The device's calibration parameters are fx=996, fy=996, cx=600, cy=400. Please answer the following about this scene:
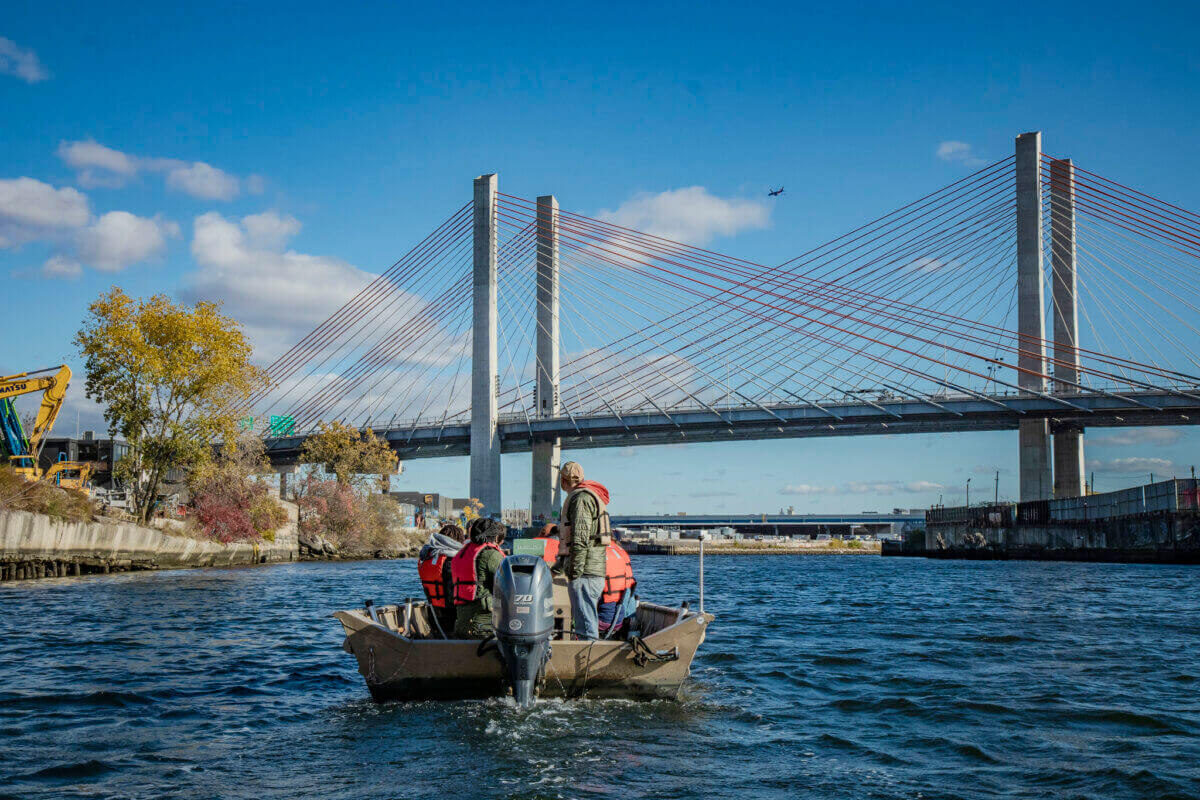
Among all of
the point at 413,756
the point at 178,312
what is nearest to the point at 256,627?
the point at 413,756

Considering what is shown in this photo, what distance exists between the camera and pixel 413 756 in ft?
25.7

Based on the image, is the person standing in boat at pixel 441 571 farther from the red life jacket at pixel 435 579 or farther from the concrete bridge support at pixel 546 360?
the concrete bridge support at pixel 546 360

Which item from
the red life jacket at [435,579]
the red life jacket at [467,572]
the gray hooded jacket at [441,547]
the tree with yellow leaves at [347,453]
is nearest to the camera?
the red life jacket at [467,572]

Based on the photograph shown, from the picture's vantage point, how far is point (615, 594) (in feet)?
34.6

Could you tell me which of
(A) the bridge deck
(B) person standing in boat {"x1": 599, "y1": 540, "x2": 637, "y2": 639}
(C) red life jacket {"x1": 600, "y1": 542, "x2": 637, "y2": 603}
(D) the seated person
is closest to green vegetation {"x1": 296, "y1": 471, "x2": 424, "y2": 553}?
(A) the bridge deck

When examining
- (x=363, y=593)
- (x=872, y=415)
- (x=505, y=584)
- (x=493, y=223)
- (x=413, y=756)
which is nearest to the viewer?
(x=413, y=756)

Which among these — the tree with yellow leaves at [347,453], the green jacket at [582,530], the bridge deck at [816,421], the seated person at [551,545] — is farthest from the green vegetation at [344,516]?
the green jacket at [582,530]

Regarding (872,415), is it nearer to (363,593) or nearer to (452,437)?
(452,437)

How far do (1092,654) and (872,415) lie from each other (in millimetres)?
47478

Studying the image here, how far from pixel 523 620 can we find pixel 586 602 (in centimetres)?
122

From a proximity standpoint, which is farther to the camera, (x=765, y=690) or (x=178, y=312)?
(x=178, y=312)

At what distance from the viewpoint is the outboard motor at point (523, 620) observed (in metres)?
9.12

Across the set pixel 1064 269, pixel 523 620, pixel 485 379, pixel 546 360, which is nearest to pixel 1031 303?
pixel 1064 269

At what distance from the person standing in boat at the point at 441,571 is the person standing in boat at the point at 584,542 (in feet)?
4.92
